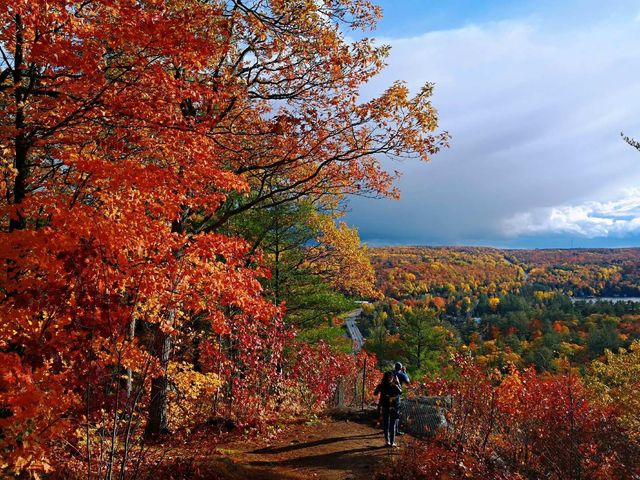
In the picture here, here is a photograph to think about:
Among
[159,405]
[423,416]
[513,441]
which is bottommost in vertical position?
[423,416]

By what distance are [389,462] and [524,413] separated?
3.24 meters

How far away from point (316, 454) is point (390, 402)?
1.93m

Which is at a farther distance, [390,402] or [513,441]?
[390,402]

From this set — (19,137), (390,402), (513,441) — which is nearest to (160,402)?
(390,402)

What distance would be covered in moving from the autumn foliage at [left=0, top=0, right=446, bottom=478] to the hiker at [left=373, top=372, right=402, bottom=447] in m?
3.01

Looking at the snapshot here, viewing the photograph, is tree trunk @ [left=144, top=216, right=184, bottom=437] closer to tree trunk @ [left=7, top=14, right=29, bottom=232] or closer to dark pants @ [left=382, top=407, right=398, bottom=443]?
tree trunk @ [left=7, top=14, right=29, bottom=232]

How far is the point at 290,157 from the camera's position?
9.88 meters

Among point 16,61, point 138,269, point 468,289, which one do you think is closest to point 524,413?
point 138,269

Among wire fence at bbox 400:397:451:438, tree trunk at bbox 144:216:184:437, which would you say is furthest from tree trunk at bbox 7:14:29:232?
wire fence at bbox 400:397:451:438

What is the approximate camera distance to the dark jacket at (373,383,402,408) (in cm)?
954

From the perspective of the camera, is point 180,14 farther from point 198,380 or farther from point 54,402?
point 198,380

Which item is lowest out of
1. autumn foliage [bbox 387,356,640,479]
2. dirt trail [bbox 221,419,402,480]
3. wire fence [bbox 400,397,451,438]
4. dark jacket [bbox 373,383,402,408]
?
wire fence [bbox 400,397,451,438]

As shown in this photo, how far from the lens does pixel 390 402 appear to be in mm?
9562

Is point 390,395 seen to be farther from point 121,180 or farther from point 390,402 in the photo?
point 121,180
